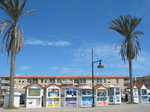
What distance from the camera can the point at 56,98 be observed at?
26125mm

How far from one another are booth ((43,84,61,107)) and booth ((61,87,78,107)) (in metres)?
0.73

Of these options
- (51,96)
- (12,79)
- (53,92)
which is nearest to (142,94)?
(53,92)

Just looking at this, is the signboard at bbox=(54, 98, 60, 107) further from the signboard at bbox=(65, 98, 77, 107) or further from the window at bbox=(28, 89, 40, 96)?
the window at bbox=(28, 89, 40, 96)

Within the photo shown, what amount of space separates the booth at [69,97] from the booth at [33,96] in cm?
327

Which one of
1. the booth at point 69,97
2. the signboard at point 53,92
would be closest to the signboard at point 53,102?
the signboard at point 53,92

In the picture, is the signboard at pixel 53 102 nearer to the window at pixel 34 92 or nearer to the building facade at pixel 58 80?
the window at pixel 34 92

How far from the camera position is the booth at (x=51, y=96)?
25781 mm

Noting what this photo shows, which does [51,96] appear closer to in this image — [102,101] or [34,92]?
[34,92]

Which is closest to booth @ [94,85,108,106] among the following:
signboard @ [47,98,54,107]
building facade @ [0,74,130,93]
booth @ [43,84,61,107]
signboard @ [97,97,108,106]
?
signboard @ [97,97,108,106]

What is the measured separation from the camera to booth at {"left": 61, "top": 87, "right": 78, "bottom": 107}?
87.2 ft

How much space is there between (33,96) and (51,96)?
2.40 metres

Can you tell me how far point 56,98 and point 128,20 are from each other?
621 inches

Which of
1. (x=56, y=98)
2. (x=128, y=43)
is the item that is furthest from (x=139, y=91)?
(x=56, y=98)

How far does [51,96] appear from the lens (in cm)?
2605
